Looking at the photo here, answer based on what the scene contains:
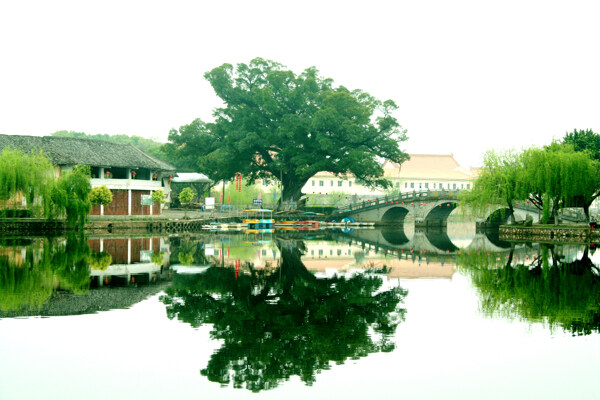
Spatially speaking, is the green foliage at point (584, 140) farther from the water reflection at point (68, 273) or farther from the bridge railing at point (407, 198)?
the water reflection at point (68, 273)

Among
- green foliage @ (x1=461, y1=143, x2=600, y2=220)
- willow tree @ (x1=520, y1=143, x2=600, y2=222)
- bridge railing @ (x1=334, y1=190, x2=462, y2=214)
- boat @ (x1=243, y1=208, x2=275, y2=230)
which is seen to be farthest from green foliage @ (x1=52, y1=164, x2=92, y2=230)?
bridge railing @ (x1=334, y1=190, x2=462, y2=214)

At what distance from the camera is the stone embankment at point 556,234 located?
40.1 m

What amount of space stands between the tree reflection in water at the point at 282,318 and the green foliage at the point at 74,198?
21.1 meters

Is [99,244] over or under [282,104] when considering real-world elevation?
under

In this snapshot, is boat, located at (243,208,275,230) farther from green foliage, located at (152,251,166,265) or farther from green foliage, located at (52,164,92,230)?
green foliage, located at (152,251,166,265)

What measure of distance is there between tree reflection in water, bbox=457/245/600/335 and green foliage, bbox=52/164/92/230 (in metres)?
23.7

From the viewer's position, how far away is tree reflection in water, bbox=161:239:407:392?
393 inches

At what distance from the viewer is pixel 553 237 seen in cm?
4122

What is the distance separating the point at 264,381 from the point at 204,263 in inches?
620

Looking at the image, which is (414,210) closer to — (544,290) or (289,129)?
(289,129)

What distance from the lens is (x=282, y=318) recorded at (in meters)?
13.4

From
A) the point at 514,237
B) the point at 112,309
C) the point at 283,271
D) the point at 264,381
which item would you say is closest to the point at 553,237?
the point at 514,237

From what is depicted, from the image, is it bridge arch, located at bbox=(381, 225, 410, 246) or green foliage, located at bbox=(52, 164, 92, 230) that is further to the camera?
bridge arch, located at bbox=(381, 225, 410, 246)

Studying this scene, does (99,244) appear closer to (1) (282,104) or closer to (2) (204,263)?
(2) (204,263)
